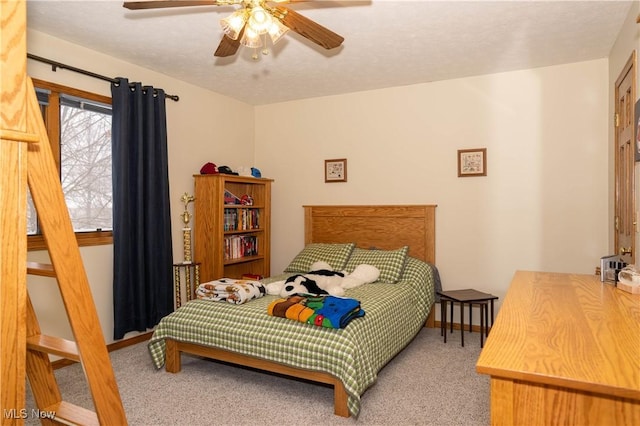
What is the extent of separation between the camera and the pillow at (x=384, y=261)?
3.89m

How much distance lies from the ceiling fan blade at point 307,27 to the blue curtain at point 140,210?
6.48 feet

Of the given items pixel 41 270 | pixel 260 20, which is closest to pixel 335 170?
pixel 260 20

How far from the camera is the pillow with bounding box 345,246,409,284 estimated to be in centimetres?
389

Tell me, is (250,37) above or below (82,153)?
above

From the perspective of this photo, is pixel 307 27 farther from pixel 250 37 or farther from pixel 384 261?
pixel 384 261

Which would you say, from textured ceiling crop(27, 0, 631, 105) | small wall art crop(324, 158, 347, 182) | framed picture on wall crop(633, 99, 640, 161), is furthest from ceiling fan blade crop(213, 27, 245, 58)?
small wall art crop(324, 158, 347, 182)

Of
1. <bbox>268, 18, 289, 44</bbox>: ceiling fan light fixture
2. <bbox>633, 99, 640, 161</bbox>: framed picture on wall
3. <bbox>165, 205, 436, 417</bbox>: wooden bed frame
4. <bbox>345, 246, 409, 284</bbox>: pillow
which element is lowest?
<bbox>345, 246, 409, 284</bbox>: pillow

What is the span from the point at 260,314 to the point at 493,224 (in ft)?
8.14

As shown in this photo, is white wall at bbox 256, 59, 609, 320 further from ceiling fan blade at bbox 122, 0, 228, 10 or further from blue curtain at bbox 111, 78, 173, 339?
ceiling fan blade at bbox 122, 0, 228, 10

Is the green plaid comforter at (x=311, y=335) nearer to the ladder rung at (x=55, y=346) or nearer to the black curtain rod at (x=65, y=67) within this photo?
the ladder rung at (x=55, y=346)

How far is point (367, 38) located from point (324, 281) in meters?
1.96

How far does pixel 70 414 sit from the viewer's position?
1298 mm

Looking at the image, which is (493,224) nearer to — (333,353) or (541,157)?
(541,157)

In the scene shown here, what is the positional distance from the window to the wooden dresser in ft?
10.5
